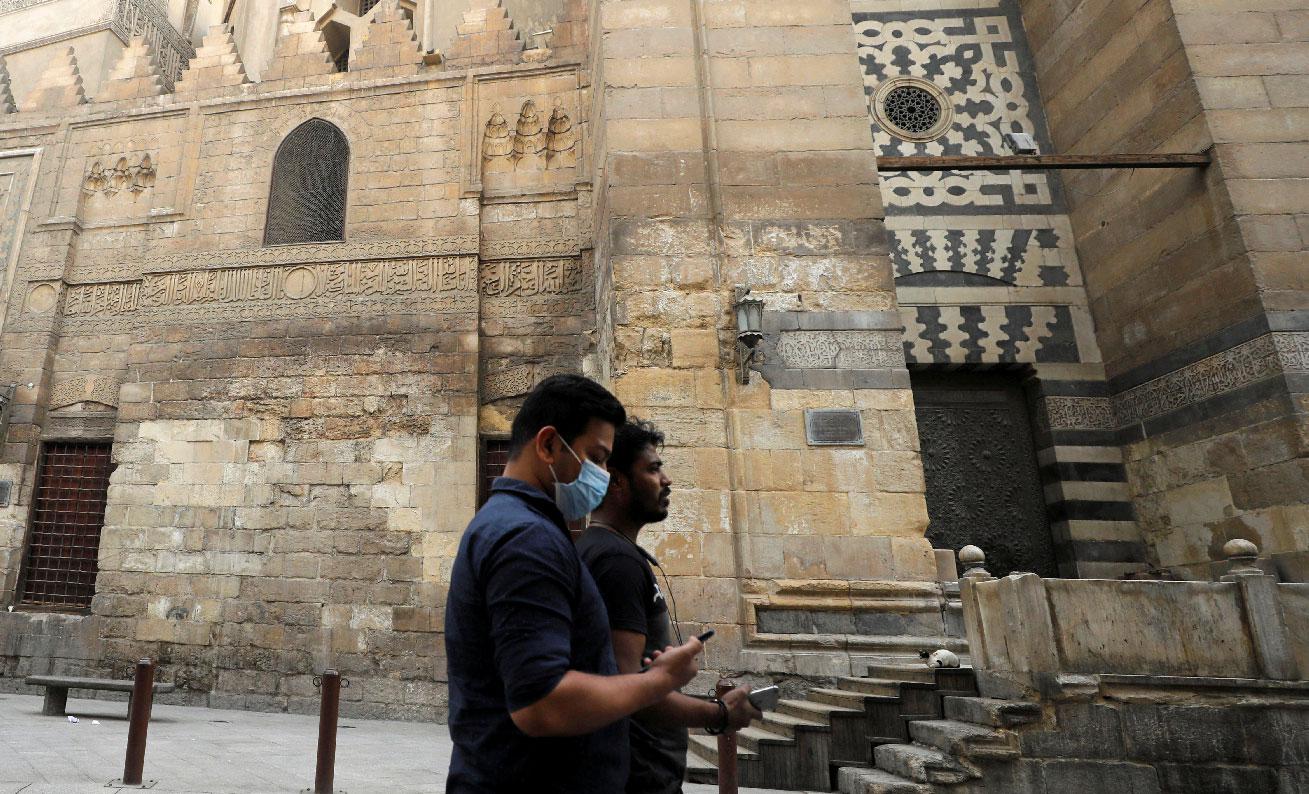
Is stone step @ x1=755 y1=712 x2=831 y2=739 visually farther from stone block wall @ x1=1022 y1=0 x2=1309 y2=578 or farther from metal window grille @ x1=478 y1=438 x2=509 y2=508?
metal window grille @ x1=478 y1=438 x2=509 y2=508

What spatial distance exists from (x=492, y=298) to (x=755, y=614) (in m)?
5.44

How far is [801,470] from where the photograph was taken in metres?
6.20

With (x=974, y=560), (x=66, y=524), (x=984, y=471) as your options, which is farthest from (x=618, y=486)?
(x=66, y=524)

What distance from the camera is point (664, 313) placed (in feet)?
21.5

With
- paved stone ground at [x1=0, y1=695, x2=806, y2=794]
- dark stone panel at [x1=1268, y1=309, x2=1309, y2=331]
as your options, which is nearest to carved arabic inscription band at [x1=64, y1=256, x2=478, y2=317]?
paved stone ground at [x1=0, y1=695, x2=806, y2=794]

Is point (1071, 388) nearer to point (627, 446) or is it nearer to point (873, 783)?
point (873, 783)

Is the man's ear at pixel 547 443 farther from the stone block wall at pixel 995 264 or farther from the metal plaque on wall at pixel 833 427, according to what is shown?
the stone block wall at pixel 995 264

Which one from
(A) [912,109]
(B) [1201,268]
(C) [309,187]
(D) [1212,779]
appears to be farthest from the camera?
(C) [309,187]

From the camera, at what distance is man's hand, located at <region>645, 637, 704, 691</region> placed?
54.9 inches

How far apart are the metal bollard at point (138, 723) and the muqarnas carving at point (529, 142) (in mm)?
7271

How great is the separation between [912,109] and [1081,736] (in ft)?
26.0

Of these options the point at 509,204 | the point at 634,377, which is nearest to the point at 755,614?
the point at 634,377

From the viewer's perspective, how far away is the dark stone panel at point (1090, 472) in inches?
311

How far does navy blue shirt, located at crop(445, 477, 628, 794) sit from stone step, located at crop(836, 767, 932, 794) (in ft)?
10.3
